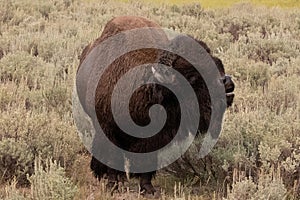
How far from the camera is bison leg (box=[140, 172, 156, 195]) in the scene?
5092 millimetres

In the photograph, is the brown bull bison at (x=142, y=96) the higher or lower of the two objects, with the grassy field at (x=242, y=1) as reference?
higher

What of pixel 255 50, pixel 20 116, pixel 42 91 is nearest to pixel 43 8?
pixel 255 50

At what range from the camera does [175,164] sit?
17.8ft

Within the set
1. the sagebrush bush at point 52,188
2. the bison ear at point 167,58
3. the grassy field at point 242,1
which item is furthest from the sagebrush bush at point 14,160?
the grassy field at point 242,1

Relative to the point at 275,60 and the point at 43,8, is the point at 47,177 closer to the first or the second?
the point at 275,60

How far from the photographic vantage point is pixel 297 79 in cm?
805

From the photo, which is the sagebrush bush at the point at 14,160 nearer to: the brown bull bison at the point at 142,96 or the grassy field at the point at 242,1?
the brown bull bison at the point at 142,96

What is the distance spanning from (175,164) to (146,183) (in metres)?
0.44

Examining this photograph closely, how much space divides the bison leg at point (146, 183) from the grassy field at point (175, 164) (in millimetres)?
103

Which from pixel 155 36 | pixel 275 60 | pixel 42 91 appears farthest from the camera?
pixel 275 60

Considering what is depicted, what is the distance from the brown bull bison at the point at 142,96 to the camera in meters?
4.53

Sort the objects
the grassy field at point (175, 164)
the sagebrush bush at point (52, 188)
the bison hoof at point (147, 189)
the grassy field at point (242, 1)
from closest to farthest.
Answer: the sagebrush bush at point (52, 188)
the grassy field at point (175, 164)
the bison hoof at point (147, 189)
the grassy field at point (242, 1)

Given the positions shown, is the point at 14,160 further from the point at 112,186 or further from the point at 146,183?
the point at 146,183

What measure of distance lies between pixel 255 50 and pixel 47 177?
7350mm
